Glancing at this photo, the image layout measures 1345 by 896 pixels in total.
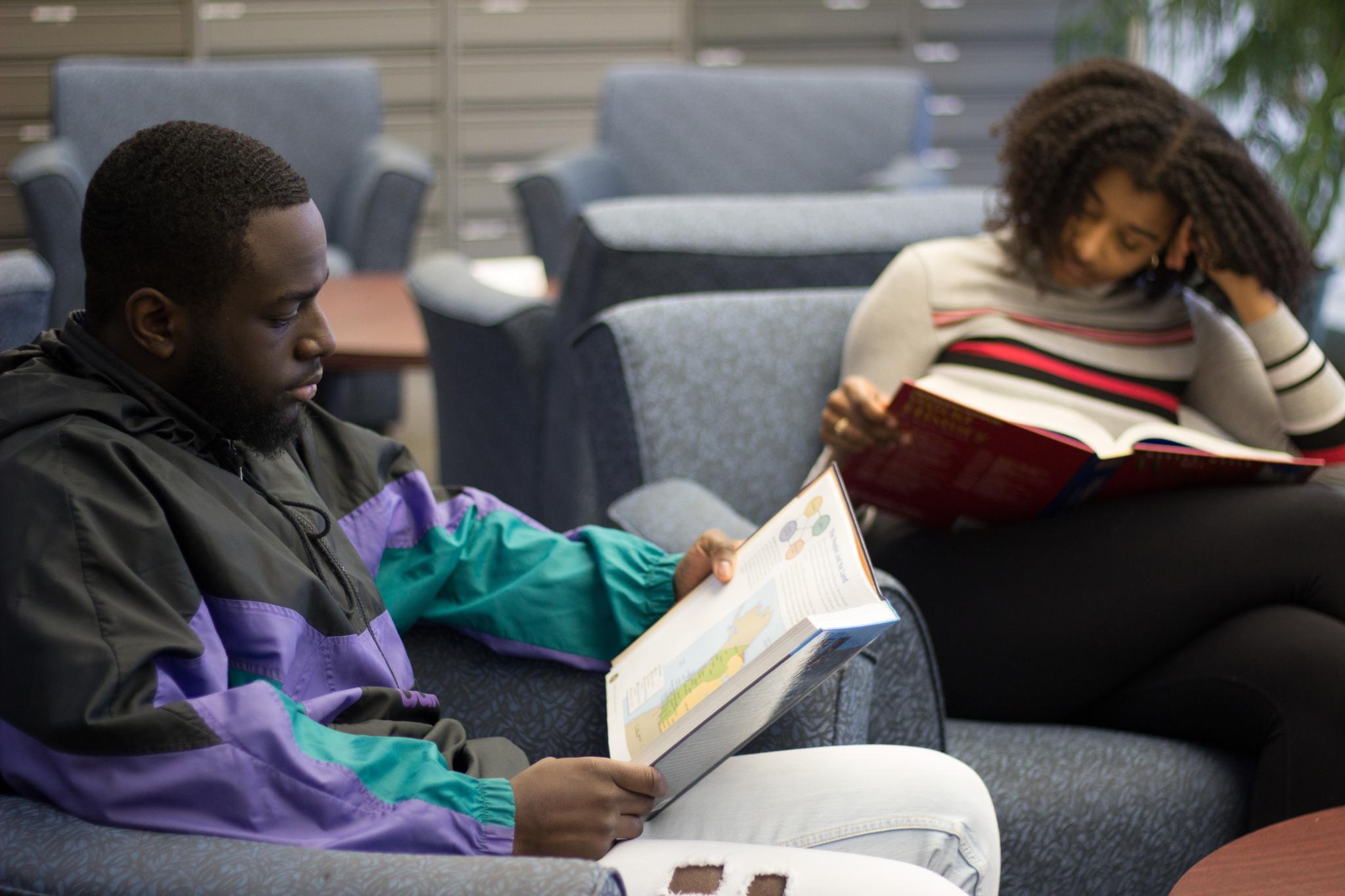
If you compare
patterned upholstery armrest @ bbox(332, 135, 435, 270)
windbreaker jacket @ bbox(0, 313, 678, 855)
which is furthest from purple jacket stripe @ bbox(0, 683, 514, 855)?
patterned upholstery armrest @ bbox(332, 135, 435, 270)

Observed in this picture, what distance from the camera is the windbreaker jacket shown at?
28.1 inches

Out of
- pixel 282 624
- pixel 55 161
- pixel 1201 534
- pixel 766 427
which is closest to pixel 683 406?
pixel 766 427

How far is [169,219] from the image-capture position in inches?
32.0

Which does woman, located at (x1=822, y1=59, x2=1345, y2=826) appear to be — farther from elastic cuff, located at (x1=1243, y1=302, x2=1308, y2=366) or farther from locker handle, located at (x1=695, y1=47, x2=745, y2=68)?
locker handle, located at (x1=695, y1=47, x2=745, y2=68)

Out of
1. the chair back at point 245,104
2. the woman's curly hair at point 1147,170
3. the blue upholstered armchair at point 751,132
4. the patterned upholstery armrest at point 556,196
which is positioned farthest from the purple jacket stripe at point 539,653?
the blue upholstered armchair at point 751,132

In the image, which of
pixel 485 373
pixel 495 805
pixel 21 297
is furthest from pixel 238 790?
pixel 485 373

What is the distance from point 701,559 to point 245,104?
3.15 metres

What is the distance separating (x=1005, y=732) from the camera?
129 cm

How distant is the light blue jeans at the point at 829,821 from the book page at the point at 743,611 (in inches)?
3.4

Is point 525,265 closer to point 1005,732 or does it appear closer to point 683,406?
point 683,406

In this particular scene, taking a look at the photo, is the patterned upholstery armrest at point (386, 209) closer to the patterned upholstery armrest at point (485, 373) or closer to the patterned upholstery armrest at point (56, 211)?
the patterned upholstery armrest at point (56, 211)

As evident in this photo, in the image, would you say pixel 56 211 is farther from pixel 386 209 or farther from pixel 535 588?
pixel 535 588

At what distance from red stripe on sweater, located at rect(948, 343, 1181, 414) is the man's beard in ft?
2.93

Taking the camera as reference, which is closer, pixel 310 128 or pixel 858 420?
pixel 858 420
